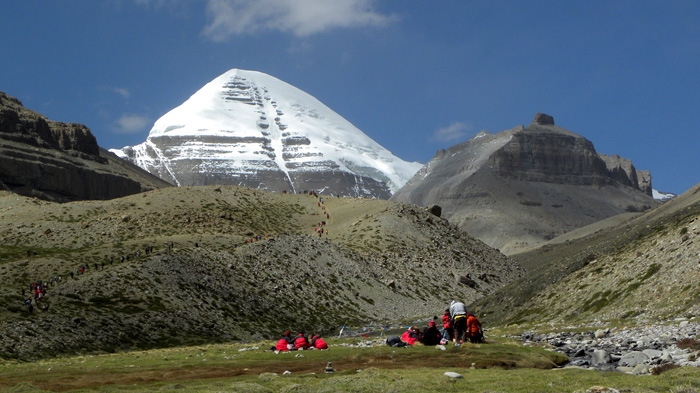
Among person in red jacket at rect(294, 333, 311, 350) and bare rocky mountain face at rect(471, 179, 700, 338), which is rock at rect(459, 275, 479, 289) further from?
person in red jacket at rect(294, 333, 311, 350)

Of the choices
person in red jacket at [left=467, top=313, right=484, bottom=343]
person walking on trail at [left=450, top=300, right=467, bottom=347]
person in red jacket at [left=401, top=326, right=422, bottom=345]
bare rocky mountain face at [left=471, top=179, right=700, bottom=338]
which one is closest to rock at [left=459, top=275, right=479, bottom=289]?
bare rocky mountain face at [left=471, top=179, right=700, bottom=338]

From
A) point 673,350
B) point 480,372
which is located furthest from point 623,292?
point 480,372

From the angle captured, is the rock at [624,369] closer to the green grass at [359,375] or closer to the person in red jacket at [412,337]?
the green grass at [359,375]

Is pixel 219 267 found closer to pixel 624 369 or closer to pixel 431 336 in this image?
pixel 431 336

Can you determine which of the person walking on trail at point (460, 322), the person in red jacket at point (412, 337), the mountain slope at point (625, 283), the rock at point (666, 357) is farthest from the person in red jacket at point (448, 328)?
the mountain slope at point (625, 283)

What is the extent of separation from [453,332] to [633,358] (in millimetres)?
11415

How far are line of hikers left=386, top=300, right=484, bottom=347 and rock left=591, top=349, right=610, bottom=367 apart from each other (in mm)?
6657

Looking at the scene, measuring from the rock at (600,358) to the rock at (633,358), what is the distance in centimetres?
94

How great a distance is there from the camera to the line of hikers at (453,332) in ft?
126

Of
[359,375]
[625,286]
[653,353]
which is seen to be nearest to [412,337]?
[653,353]

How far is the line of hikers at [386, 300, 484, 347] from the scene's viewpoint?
38.5 meters

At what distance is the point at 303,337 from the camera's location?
142ft

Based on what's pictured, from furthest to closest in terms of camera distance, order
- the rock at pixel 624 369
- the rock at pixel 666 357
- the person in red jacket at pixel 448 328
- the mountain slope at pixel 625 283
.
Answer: the mountain slope at pixel 625 283
the person in red jacket at pixel 448 328
the rock at pixel 666 357
the rock at pixel 624 369

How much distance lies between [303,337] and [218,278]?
54.4m
